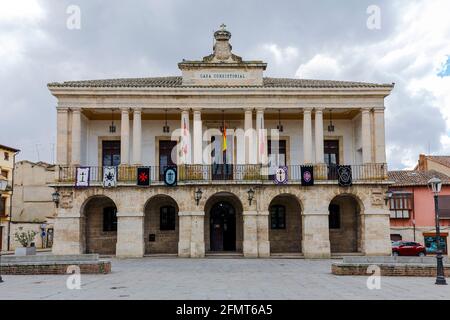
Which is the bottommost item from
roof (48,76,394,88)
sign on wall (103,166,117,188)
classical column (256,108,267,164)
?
sign on wall (103,166,117,188)

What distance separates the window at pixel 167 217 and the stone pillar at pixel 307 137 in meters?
8.15

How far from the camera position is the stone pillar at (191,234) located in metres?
26.9

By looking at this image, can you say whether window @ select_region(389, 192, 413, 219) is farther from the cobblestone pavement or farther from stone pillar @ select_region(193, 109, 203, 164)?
the cobblestone pavement

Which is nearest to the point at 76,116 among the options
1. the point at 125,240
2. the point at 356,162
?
the point at 125,240

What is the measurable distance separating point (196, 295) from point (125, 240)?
49.4 feet

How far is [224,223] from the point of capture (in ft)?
97.9

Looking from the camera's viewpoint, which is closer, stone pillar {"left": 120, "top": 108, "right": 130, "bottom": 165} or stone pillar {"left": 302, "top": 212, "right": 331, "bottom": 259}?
stone pillar {"left": 302, "top": 212, "right": 331, "bottom": 259}

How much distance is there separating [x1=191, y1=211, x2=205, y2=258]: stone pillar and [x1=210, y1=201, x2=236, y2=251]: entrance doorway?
8.73 feet

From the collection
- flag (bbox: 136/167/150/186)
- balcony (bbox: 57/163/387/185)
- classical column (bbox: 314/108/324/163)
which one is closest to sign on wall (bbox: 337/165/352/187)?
balcony (bbox: 57/163/387/185)

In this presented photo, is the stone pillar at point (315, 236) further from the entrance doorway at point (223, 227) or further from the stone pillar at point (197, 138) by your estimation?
the stone pillar at point (197, 138)

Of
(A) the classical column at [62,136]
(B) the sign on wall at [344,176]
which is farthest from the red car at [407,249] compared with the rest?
(A) the classical column at [62,136]

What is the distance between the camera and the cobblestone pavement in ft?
41.9

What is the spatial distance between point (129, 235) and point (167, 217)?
3.20 meters

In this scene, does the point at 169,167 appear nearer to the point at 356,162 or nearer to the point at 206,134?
the point at 206,134
